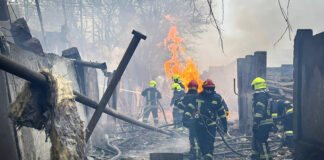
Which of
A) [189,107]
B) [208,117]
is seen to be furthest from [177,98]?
[208,117]

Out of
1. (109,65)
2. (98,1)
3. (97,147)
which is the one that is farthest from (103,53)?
(97,147)

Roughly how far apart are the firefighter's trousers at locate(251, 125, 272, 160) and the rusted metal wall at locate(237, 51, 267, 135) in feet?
10.6

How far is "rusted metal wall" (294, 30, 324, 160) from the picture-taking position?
4.94m

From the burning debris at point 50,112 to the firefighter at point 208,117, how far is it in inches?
199

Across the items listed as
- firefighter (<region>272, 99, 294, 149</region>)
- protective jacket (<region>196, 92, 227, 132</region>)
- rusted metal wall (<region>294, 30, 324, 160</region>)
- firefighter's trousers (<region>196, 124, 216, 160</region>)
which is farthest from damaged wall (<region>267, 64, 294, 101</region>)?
rusted metal wall (<region>294, 30, 324, 160</region>)

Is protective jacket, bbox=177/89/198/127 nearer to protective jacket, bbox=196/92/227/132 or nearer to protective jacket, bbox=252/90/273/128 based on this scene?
protective jacket, bbox=196/92/227/132

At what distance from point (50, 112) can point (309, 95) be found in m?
4.69

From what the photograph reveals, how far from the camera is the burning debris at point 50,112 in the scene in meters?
2.10

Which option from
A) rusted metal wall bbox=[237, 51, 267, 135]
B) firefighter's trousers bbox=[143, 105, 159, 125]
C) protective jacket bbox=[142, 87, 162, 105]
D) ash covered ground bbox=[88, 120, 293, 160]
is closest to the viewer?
ash covered ground bbox=[88, 120, 293, 160]

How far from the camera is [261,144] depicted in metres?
7.02

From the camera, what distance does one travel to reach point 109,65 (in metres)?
27.7

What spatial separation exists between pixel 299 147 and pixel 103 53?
24.4m

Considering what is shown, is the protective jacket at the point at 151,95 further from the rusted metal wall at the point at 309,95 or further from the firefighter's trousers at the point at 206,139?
the rusted metal wall at the point at 309,95

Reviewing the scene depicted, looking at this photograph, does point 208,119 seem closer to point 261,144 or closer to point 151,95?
point 261,144
